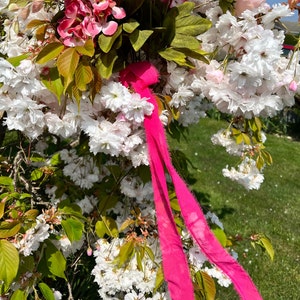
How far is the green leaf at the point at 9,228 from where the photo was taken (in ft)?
3.83

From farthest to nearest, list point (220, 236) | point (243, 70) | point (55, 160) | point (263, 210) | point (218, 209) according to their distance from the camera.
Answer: point (263, 210)
point (218, 209)
point (55, 160)
point (220, 236)
point (243, 70)

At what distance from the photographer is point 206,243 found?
1.07 m

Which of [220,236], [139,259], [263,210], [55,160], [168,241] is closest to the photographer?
[168,241]

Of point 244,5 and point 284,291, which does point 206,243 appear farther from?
point 284,291

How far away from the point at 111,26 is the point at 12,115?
309 millimetres

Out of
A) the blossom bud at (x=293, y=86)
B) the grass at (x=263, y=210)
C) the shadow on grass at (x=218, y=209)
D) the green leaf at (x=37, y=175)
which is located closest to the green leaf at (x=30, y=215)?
the green leaf at (x=37, y=175)

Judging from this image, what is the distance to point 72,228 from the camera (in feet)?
4.27

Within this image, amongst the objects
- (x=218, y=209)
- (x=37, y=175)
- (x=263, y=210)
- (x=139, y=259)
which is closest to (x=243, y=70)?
(x=139, y=259)

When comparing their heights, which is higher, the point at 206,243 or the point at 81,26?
the point at 81,26

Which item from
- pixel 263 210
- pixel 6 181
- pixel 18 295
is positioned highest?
pixel 6 181

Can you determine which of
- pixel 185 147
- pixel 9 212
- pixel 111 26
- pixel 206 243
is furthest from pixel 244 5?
pixel 185 147

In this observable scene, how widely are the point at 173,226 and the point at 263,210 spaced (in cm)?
435

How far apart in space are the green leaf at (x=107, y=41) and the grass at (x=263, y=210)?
1.12 m

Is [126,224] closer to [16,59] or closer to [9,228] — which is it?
[9,228]
